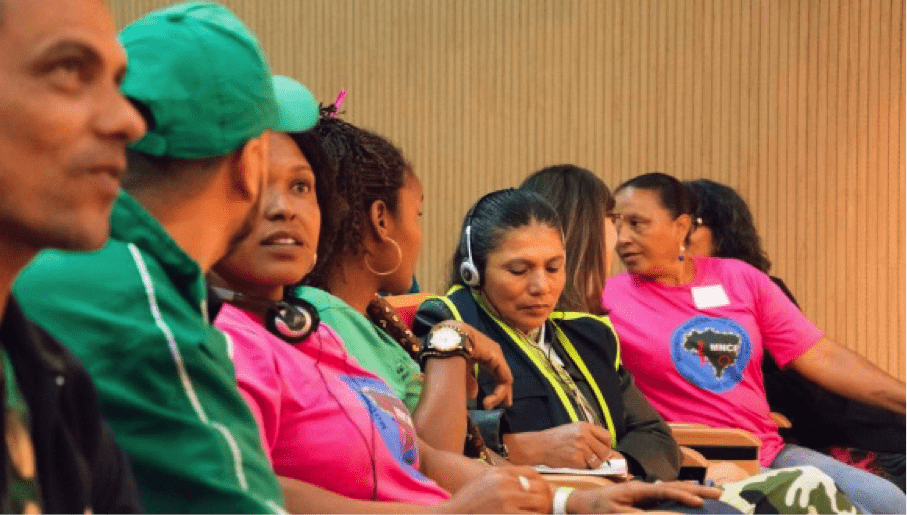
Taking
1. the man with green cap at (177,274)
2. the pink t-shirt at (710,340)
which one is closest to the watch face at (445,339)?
the man with green cap at (177,274)

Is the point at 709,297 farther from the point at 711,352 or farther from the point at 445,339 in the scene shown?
the point at 445,339

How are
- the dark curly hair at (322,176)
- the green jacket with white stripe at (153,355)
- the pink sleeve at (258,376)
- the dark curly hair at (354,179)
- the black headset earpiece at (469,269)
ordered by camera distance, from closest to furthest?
the green jacket with white stripe at (153,355) → the pink sleeve at (258,376) → the dark curly hair at (322,176) → the dark curly hair at (354,179) → the black headset earpiece at (469,269)

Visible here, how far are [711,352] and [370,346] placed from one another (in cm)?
183

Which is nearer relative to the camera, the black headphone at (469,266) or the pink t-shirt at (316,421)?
the pink t-shirt at (316,421)

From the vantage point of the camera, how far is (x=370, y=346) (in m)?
2.25

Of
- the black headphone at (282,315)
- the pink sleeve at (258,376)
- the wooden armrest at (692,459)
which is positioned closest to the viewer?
the pink sleeve at (258,376)

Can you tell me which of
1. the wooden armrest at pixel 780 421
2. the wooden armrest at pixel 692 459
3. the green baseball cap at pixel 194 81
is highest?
the green baseball cap at pixel 194 81

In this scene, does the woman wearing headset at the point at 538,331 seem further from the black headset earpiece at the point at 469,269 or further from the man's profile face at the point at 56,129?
the man's profile face at the point at 56,129

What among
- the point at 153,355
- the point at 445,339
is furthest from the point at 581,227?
the point at 153,355

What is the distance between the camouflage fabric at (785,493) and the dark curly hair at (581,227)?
2.76 ft

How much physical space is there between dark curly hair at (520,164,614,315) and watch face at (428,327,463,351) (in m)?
1.00

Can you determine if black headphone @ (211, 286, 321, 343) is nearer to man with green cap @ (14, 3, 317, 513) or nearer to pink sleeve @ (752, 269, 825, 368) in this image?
man with green cap @ (14, 3, 317, 513)

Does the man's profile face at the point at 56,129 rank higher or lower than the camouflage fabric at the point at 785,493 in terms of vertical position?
higher

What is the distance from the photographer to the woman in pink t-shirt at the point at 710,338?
3.80 m
